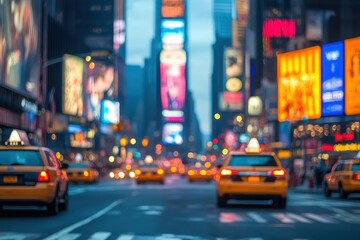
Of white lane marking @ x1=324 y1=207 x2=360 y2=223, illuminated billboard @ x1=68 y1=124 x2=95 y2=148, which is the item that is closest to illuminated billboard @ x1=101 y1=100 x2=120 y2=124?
illuminated billboard @ x1=68 y1=124 x2=95 y2=148

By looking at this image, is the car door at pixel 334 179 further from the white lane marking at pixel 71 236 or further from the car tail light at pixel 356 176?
the white lane marking at pixel 71 236

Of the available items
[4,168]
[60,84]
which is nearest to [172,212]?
[4,168]

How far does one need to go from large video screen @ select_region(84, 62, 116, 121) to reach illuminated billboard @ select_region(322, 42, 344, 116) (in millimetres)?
62625

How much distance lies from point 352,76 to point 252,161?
4023cm

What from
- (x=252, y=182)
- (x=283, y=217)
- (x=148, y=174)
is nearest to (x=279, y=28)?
(x=148, y=174)

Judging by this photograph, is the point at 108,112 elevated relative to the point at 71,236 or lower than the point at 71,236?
elevated

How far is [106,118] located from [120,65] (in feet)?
182

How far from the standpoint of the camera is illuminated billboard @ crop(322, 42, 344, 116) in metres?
64.6

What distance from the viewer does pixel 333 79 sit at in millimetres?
66188

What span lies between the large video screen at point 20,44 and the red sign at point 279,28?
9797 cm

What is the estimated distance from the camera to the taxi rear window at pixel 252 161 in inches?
969

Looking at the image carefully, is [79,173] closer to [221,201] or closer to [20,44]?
[20,44]

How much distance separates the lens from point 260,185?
2416cm

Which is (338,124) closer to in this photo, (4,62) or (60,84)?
(60,84)
